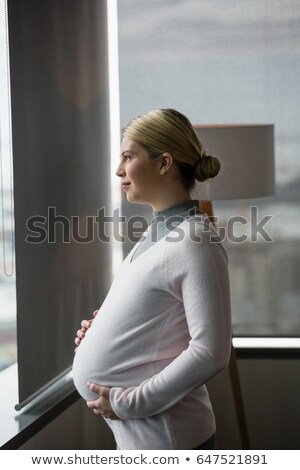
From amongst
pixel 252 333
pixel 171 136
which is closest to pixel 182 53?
pixel 252 333

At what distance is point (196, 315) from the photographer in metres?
1.58

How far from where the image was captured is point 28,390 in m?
2.77

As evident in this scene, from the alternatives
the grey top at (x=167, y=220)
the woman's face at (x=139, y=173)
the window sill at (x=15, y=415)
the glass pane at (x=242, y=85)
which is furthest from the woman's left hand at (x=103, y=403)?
the glass pane at (x=242, y=85)

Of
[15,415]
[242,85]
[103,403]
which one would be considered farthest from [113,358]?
[242,85]

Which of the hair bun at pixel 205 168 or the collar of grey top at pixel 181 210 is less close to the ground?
the hair bun at pixel 205 168

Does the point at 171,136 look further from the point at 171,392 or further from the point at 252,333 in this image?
the point at 252,333

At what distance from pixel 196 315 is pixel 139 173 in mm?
357

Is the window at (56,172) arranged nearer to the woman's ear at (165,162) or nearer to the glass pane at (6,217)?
the glass pane at (6,217)

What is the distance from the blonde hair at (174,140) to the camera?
1.70 meters

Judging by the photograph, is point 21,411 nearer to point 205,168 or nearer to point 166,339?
point 166,339

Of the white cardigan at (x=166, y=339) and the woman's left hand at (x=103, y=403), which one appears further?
the woman's left hand at (x=103, y=403)

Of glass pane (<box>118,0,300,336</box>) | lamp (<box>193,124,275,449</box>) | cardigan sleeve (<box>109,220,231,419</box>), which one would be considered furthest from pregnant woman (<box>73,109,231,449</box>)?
glass pane (<box>118,0,300,336</box>)

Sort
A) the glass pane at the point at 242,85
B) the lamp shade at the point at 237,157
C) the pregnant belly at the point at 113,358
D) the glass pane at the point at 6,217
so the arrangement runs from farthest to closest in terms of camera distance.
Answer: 1. the glass pane at the point at 242,85
2. the lamp shade at the point at 237,157
3. the glass pane at the point at 6,217
4. the pregnant belly at the point at 113,358

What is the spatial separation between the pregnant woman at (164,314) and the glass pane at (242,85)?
76.9 inches
